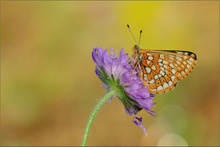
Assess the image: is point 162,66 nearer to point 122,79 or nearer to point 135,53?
point 135,53

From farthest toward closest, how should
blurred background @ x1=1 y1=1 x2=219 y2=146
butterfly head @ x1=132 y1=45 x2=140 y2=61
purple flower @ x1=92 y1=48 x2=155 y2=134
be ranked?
1. blurred background @ x1=1 y1=1 x2=219 y2=146
2. butterfly head @ x1=132 y1=45 x2=140 y2=61
3. purple flower @ x1=92 y1=48 x2=155 y2=134

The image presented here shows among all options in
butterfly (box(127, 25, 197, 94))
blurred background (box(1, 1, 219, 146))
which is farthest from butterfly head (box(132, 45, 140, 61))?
blurred background (box(1, 1, 219, 146))

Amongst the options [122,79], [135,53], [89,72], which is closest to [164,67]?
[135,53]

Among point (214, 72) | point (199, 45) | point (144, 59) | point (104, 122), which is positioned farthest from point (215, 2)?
point (144, 59)

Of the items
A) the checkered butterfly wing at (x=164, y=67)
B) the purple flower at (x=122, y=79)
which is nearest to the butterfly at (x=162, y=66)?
the checkered butterfly wing at (x=164, y=67)

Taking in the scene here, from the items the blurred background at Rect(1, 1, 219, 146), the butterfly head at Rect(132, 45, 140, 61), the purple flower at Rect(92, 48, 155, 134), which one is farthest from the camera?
the blurred background at Rect(1, 1, 219, 146)

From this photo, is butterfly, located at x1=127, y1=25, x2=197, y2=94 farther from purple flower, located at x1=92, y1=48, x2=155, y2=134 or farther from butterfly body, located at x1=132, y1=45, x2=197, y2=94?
purple flower, located at x1=92, y1=48, x2=155, y2=134

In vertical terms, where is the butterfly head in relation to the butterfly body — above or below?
above
